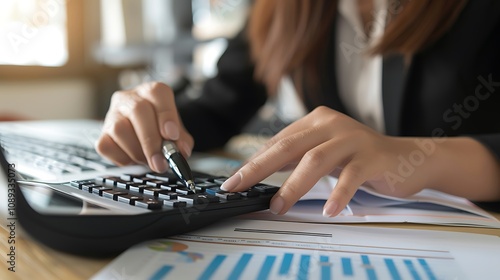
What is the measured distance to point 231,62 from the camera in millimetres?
1097

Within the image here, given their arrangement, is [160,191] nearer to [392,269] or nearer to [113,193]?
[113,193]

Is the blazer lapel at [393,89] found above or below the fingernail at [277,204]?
above

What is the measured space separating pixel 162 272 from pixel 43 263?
0.08m

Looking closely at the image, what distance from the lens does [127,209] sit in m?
0.32

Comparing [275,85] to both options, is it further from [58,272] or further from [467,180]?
[58,272]

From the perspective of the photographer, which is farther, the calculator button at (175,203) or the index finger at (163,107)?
the index finger at (163,107)

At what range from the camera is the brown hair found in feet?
2.37

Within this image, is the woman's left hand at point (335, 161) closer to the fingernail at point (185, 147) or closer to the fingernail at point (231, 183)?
the fingernail at point (231, 183)

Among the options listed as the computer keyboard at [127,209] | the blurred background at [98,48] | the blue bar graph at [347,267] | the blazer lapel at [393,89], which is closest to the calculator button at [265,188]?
the computer keyboard at [127,209]

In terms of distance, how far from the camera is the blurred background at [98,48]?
1.63 meters

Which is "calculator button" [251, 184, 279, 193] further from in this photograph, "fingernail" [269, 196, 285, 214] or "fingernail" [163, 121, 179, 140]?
"fingernail" [163, 121, 179, 140]

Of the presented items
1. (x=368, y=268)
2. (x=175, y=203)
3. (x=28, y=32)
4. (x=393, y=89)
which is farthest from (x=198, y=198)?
(x=28, y=32)

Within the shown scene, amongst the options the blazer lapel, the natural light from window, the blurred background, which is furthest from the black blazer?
the natural light from window

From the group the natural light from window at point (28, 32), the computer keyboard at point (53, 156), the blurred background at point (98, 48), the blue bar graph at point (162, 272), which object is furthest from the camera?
the blurred background at point (98, 48)
